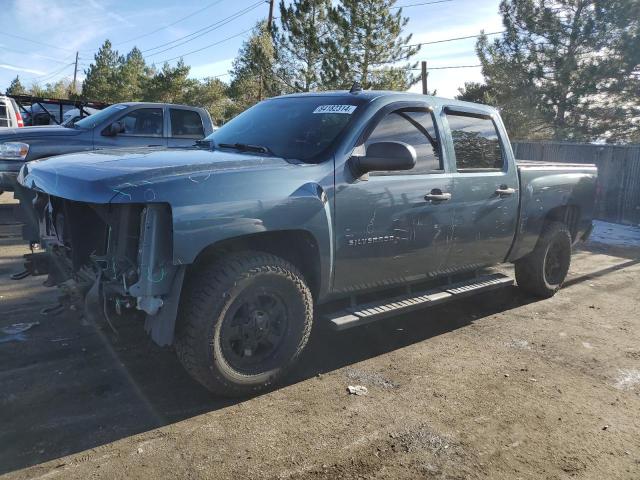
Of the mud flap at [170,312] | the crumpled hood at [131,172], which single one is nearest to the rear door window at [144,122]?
the crumpled hood at [131,172]

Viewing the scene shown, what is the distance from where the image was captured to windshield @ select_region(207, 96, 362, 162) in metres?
3.78

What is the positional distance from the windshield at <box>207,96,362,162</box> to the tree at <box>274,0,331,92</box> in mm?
22656

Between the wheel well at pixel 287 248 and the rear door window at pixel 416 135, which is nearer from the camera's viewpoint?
the wheel well at pixel 287 248

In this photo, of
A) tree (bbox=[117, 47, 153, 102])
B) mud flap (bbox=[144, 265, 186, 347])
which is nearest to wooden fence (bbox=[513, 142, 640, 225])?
mud flap (bbox=[144, 265, 186, 347])

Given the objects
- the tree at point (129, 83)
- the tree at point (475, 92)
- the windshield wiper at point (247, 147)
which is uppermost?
the tree at point (129, 83)

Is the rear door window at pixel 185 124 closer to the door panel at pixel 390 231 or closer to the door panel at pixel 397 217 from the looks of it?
the door panel at pixel 397 217

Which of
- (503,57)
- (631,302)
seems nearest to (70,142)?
(631,302)

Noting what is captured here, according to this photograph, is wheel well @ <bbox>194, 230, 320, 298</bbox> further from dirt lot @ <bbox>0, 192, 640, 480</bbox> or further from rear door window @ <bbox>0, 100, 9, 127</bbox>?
rear door window @ <bbox>0, 100, 9, 127</bbox>

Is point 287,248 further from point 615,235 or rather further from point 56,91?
point 56,91

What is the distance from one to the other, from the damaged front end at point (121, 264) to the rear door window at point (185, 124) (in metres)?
6.15

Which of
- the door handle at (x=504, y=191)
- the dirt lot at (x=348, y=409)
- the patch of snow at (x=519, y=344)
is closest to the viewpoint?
the dirt lot at (x=348, y=409)

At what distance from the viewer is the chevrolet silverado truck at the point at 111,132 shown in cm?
794

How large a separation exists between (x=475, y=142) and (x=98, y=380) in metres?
3.64

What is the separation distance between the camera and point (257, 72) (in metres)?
27.8
